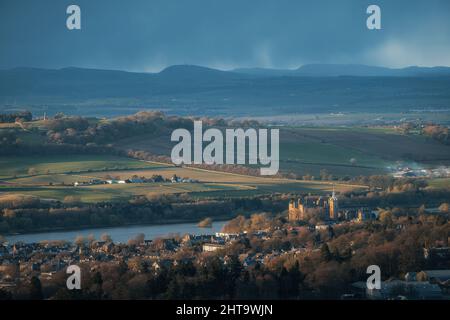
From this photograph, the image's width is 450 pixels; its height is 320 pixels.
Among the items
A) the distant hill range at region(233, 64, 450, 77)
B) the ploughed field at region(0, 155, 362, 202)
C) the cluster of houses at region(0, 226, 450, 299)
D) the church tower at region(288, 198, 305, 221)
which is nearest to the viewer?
the cluster of houses at region(0, 226, 450, 299)

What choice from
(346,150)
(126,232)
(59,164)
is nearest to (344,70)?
(346,150)

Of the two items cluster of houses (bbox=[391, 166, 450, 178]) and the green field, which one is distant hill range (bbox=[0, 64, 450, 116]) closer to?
the green field

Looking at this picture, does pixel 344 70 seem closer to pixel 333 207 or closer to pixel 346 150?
pixel 346 150

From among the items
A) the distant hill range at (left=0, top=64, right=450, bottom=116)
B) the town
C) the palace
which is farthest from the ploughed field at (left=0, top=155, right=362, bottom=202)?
the distant hill range at (left=0, top=64, right=450, bottom=116)

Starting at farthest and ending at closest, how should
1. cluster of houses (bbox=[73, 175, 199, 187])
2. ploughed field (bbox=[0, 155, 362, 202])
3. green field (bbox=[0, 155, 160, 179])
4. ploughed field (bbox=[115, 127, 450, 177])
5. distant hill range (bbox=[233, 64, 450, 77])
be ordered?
distant hill range (bbox=[233, 64, 450, 77]) < ploughed field (bbox=[115, 127, 450, 177]) < green field (bbox=[0, 155, 160, 179]) < cluster of houses (bbox=[73, 175, 199, 187]) < ploughed field (bbox=[0, 155, 362, 202])
